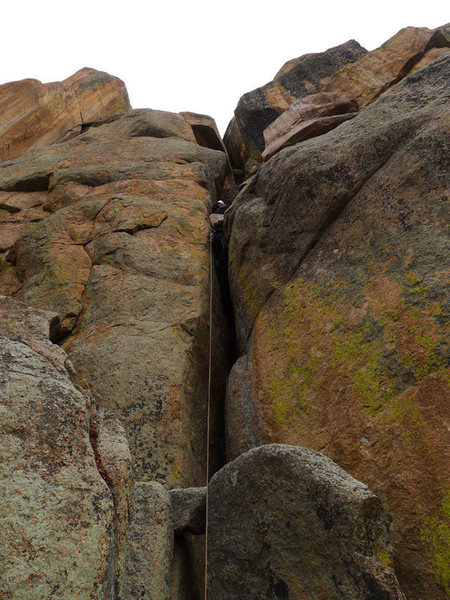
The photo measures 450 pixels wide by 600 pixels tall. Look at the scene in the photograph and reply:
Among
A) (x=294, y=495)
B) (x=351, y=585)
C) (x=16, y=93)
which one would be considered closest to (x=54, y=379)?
(x=294, y=495)

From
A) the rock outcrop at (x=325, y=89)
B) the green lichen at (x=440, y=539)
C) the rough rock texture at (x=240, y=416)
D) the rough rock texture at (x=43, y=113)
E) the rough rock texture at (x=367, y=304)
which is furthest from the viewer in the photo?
the rough rock texture at (x=43, y=113)

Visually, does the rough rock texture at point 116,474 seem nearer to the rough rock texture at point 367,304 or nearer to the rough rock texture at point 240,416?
the rough rock texture at point 367,304

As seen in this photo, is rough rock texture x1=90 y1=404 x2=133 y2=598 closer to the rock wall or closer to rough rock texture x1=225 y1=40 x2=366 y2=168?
the rock wall

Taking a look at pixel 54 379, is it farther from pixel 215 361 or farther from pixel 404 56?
pixel 404 56

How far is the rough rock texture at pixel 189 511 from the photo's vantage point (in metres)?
5.06

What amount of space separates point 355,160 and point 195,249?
446 cm

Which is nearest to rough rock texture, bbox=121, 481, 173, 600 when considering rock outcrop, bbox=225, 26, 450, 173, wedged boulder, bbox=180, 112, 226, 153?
rock outcrop, bbox=225, 26, 450, 173

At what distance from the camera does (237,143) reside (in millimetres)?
20062

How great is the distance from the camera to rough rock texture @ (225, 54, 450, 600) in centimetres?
494

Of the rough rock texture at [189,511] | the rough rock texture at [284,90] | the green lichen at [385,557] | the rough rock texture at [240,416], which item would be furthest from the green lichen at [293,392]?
the rough rock texture at [284,90]

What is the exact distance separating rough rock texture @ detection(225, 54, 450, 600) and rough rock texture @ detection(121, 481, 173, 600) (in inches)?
86.9

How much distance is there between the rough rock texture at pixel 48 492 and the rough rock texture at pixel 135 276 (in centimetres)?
304

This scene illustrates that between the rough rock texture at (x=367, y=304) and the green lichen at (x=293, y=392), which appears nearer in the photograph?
the rough rock texture at (x=367, y=304)

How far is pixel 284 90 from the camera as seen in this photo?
18.2 metres
